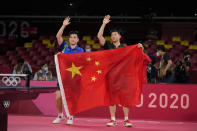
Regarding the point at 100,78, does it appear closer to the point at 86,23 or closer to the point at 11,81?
the point at 11,81

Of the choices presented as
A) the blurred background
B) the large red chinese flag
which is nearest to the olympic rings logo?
the large red chinese flag

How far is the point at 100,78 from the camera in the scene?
21.7 ft

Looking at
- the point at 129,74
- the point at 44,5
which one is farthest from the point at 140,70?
the point at 44,5

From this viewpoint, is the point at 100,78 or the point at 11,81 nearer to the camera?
the point at 11,81

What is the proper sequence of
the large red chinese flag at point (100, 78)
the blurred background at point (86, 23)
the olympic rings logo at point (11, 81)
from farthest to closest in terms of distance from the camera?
1. the blurred background at point (86, 23)
2. the large red chinese flag at point (100, 78)
3. the olympic rings logo at point (11, 81)

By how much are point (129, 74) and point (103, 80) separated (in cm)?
45

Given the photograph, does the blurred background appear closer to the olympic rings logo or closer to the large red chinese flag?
the large red chinese flag

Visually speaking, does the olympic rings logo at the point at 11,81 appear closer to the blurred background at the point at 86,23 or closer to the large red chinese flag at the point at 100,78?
the large red chinese flag at the point at 100,78

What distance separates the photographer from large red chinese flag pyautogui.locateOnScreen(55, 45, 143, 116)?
647 cm

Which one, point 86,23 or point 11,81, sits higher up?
point 86,23

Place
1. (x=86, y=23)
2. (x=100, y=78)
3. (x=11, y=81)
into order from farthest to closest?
(x=86, y=23), (x=100, y=78), (x=11, y=81)

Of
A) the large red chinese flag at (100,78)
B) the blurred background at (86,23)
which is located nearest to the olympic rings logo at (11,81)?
the large red chinese flag at (100,78)

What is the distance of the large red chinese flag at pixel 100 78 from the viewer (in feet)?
21.2

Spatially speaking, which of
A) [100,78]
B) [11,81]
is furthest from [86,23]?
[11,81]
